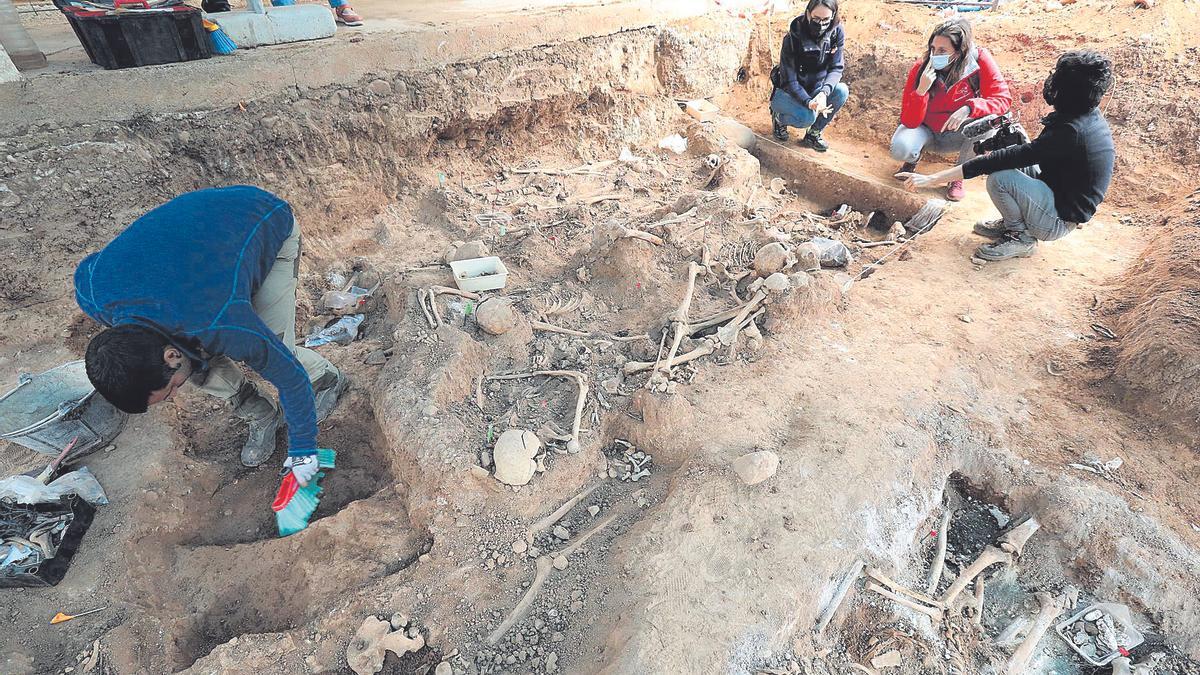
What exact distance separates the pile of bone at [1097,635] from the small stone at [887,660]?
79cm

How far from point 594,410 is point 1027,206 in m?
3.29

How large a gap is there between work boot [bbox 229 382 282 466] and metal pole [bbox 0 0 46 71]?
240 cm

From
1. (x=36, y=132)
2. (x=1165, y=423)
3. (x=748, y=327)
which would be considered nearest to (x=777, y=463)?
(x=748, y=327)

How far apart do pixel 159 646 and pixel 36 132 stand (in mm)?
2744

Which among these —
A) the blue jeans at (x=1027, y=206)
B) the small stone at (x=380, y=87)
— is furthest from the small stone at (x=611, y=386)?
the blue jeans at (x=1027, y=206)

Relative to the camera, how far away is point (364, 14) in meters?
4.87

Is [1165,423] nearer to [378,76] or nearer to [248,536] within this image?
[248,536]

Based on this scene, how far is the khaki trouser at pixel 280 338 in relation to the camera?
2592 mm

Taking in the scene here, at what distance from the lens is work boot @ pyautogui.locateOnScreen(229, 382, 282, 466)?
2799mm

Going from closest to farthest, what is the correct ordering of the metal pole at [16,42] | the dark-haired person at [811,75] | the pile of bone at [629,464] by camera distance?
the pile of bone at [629,464] < the metal pole at [16,42] < the dark-haired person at [811,75]

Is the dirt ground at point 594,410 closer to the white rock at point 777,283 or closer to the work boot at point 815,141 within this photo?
the white rock at point 777,283

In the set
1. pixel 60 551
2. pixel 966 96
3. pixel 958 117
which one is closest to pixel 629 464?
pixel 60 551

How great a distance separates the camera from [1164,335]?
289 centimetres

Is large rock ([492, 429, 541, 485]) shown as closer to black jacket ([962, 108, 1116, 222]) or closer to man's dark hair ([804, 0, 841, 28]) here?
black jacket ([962, 108, 1116, 222])
